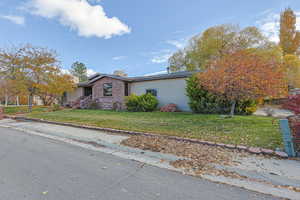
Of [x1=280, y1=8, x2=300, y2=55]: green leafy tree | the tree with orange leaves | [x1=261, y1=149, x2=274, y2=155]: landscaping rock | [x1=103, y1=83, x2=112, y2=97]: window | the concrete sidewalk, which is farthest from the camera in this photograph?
[x1=280, y1=8, x2=300, y2=55]: green leafy tree

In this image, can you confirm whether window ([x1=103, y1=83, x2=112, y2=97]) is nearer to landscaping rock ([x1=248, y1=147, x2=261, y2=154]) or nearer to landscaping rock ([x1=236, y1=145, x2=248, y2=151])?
landscaping rock ([x1=236, y1=145, x2=248, y2=151])

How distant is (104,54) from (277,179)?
20642mm

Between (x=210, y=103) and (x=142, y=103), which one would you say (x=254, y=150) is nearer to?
(x=210, y=103)

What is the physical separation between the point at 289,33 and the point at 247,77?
29.3 metres

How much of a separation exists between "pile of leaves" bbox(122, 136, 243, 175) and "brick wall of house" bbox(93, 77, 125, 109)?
944cm

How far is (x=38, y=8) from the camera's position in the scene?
9.38 m

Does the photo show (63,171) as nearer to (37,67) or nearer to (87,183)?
(87,183)

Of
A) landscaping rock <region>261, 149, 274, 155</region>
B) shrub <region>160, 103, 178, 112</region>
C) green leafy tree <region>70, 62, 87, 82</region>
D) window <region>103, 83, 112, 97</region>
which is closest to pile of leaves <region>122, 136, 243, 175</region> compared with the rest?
landscaping rock <region>261, 149, 274, 155</region>

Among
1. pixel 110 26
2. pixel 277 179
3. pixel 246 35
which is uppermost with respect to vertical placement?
pixel 246 35

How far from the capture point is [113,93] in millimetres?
14469

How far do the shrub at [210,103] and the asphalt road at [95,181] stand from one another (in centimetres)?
698

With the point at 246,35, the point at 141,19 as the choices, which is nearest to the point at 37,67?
the point at 141,19

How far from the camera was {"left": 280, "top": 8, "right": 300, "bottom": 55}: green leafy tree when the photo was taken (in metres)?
24.0

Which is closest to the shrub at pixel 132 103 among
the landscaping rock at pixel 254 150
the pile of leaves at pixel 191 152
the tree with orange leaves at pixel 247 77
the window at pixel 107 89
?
the window at pixel 107 89
